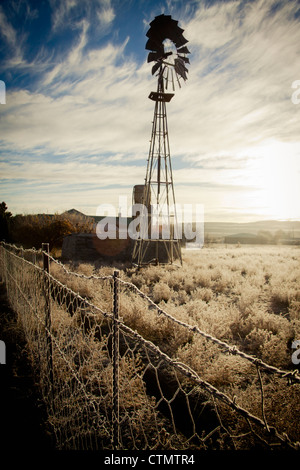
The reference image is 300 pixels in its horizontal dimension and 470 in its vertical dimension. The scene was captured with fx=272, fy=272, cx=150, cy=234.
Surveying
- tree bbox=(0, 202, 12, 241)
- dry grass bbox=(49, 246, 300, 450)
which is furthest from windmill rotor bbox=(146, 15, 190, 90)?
tree bbox=(0, 202, 12, 241)

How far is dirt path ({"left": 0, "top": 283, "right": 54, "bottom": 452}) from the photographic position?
10.2ft

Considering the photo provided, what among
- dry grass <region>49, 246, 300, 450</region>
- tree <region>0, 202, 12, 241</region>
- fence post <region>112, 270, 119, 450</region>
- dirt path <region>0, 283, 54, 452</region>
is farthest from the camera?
tree <region>0, 202, 12, 241</region>

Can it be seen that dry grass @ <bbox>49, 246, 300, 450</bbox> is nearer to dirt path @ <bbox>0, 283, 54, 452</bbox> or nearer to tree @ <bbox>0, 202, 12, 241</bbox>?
dirt path @ <bbox>0, 283, 54, 452</bbox>

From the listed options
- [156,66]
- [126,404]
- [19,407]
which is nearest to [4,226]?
[156,66]

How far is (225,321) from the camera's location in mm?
6242

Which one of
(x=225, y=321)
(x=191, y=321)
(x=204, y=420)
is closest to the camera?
(x=204, y=420)

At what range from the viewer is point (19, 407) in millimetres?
3721

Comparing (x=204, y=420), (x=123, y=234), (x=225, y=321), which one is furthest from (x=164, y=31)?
(x=204, y=420)

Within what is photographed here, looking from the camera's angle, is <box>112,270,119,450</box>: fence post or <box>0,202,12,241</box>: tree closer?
<box>112,270,119,450</box>: fence post

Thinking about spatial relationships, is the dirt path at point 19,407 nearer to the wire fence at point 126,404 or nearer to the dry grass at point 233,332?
the wire fence at point 126,404

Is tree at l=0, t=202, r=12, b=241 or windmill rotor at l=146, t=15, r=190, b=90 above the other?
windmill rotor at l=146, t=15, r=190, b=90

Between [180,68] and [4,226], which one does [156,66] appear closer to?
[180,68]

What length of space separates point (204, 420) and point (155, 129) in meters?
12.6
